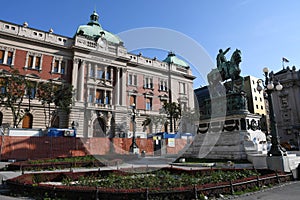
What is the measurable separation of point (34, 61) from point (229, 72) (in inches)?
1170

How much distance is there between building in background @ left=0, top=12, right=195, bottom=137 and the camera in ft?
109

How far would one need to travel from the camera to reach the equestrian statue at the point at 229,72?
18.4m

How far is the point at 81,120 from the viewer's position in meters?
35.1

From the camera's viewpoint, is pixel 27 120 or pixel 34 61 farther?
pixel 34 61

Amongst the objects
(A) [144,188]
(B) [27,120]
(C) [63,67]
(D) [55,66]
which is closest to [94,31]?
(C) [63,67]

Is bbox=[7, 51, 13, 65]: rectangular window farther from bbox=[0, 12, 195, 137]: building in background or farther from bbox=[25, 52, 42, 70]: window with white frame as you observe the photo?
bbox=[25, 52, 42, 70]: window with white frame

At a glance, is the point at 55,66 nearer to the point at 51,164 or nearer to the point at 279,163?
the point at 51,164

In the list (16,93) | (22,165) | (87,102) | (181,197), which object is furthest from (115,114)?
(181,197)

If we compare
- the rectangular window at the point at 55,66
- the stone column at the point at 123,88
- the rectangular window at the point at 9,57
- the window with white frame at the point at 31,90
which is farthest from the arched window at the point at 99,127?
the rectangular window at the point at 9,57

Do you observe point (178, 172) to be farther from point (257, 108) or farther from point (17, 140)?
point (257, 108)

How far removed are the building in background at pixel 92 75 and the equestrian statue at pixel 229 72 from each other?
1812cm

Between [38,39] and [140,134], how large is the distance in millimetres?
22710

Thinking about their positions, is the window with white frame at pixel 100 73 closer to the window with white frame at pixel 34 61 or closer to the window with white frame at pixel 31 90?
the window with white frame at pixel 34 61

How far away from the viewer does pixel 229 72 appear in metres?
18.8
